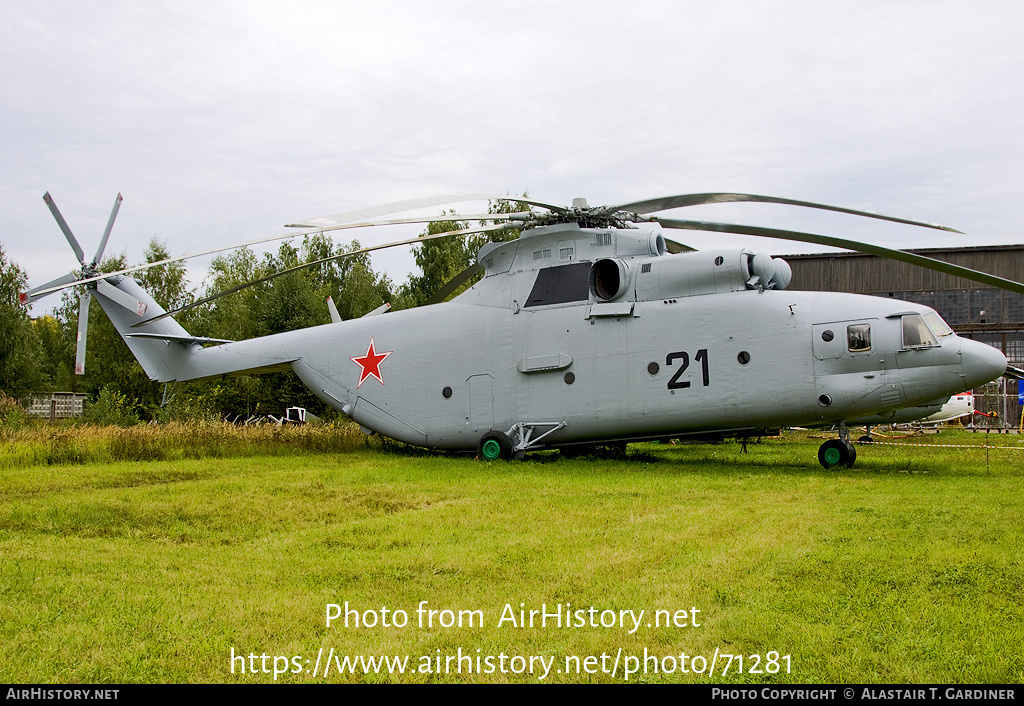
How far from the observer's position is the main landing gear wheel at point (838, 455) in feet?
47.6

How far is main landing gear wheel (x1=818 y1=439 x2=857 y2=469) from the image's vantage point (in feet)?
47.6

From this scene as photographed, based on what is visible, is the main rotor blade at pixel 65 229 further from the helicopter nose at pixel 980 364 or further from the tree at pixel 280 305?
the helicopter nose at pixel 980 364

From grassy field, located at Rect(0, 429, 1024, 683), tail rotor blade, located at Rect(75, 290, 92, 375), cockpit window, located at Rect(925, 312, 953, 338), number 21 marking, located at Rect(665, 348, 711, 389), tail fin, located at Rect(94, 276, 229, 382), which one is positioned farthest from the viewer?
tail fin, located at Rect(94, 276, 229, 382)

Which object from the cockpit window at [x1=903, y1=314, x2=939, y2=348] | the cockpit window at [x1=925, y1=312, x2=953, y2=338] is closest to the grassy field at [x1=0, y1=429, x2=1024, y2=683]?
the cockpit window at [x1=903, y1=314, x2=939, y2=348]

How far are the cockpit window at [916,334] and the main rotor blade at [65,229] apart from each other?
54.5 feet

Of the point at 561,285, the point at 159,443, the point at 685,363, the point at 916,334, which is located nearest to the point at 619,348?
the point at 685,363

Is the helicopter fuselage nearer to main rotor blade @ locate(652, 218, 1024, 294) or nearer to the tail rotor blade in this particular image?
main rotor blade @ locate(652, 218, 1024, 294)

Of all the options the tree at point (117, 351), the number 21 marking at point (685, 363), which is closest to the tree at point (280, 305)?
the tree at point (117, 351)

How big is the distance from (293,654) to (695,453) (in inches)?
587

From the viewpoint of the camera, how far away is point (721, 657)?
4691 millimetres

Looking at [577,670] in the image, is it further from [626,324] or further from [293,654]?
[626,324]

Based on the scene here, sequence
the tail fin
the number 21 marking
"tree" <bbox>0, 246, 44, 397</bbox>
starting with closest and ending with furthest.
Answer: the number 21 marking, the tail fin, "tree" <bbox>0, 246, 44, 397</bbox>

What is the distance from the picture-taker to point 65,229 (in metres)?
17.7

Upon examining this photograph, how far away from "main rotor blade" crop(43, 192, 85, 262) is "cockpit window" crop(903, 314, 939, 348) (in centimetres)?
1662
